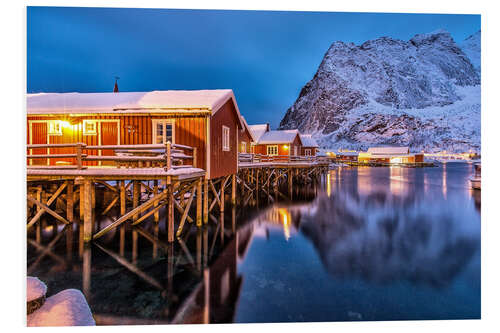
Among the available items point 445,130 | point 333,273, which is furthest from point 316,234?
point 445,130

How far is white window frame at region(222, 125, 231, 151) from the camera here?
13.1 meters

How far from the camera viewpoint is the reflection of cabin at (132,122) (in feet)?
36.6

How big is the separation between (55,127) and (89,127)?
5.18 ft

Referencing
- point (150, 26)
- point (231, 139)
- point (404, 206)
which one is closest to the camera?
point (150, 26)

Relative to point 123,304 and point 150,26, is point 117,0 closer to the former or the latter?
point 150,26

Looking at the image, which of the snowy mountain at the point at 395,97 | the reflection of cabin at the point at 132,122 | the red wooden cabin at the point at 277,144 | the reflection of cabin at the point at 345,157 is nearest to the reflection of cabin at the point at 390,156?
the reflection of cabin at the point at 345,157

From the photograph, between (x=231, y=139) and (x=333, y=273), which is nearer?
(x=333, y=273)

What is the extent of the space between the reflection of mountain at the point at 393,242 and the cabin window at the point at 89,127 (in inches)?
407

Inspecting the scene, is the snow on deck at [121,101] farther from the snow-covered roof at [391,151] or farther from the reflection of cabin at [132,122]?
the snow-covered roof at [391,151]

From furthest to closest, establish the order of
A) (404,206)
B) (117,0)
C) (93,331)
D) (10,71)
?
(404,206), (117,0), (10,71), (93,331)

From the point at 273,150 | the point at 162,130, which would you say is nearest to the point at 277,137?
the point at 273,150

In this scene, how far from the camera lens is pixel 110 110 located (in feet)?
36.8

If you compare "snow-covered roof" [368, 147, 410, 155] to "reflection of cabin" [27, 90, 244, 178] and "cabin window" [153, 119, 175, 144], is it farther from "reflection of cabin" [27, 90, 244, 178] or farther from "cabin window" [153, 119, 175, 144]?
"cabin window" [153, 119, 175, 144]
